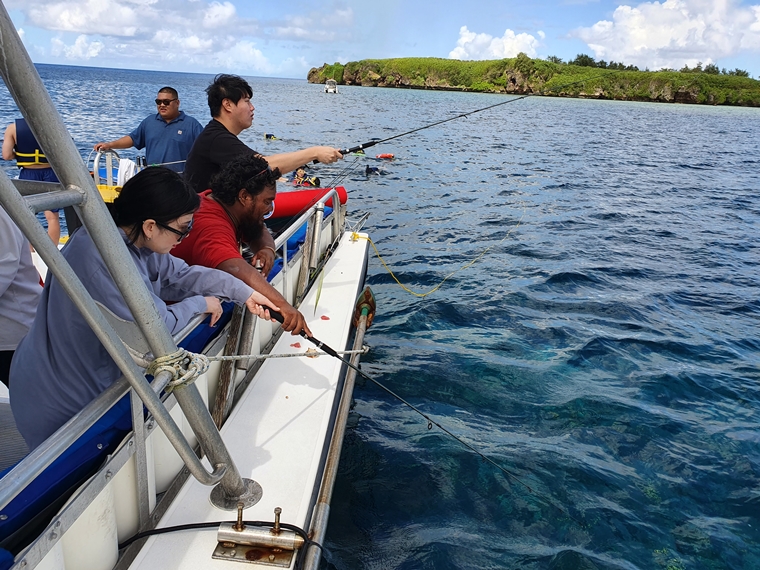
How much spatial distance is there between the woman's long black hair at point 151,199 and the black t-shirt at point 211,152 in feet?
6.50

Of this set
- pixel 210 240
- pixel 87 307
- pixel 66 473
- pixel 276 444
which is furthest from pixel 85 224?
pixel 210 240

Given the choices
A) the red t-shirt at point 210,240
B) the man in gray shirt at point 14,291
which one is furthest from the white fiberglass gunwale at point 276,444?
the man in gray shirt at point 14,291

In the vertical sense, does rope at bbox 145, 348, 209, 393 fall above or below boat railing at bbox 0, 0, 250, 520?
below

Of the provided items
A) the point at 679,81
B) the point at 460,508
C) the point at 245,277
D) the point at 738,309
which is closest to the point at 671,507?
the point at 460,508

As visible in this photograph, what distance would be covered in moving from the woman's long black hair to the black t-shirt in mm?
1982

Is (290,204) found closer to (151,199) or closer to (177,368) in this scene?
(151,199)

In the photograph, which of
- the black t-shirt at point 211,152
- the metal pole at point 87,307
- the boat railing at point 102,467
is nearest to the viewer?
the metal pole at point 87,307

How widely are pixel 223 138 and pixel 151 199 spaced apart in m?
2.25

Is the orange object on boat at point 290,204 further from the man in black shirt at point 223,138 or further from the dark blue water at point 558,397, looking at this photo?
the man in black shirt at point 223,138

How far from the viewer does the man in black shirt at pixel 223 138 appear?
14.0 feet

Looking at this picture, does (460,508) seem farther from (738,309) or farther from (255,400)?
(738,309)

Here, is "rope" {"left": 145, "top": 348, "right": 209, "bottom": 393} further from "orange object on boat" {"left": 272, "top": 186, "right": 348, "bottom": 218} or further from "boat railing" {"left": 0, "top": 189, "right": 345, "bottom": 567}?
"orange object on boat" {"left": 272, "top": 186, "right": 348, "bottom": 218}

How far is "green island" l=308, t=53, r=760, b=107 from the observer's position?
3981 inches

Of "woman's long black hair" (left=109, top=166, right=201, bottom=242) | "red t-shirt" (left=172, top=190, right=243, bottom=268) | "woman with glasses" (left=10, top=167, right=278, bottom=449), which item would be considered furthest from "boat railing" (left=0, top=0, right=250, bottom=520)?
"red t-shirt" (left=172, top=190, right=243, bottom=268)
